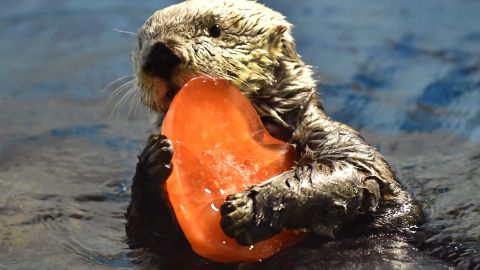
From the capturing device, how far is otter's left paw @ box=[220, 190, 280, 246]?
3445 millimetres

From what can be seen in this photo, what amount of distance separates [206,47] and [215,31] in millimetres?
186

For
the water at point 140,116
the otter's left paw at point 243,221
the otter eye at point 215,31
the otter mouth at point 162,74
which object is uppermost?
the otter eye at point 215,31

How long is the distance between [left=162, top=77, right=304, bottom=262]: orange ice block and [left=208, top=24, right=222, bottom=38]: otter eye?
1.04 ft

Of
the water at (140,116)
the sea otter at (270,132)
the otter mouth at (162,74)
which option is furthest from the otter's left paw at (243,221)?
the otter mouth at (162,74)

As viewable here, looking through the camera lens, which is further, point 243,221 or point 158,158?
point 158,158

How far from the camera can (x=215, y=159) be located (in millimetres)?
3715

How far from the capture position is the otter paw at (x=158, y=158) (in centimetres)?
358

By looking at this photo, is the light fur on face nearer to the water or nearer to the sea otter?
the sea otter

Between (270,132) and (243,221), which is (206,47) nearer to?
(270,132)

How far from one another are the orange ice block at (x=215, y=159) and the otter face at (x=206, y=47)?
11 cm

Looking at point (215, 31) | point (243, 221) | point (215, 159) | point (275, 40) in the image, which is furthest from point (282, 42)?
point (243, 221)

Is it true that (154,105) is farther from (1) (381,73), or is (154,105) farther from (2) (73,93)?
(1) (381,73)

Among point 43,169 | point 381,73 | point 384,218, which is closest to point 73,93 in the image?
point 43,169

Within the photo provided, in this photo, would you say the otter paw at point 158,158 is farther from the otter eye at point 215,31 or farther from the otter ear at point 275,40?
the otter ear at point 275,40
